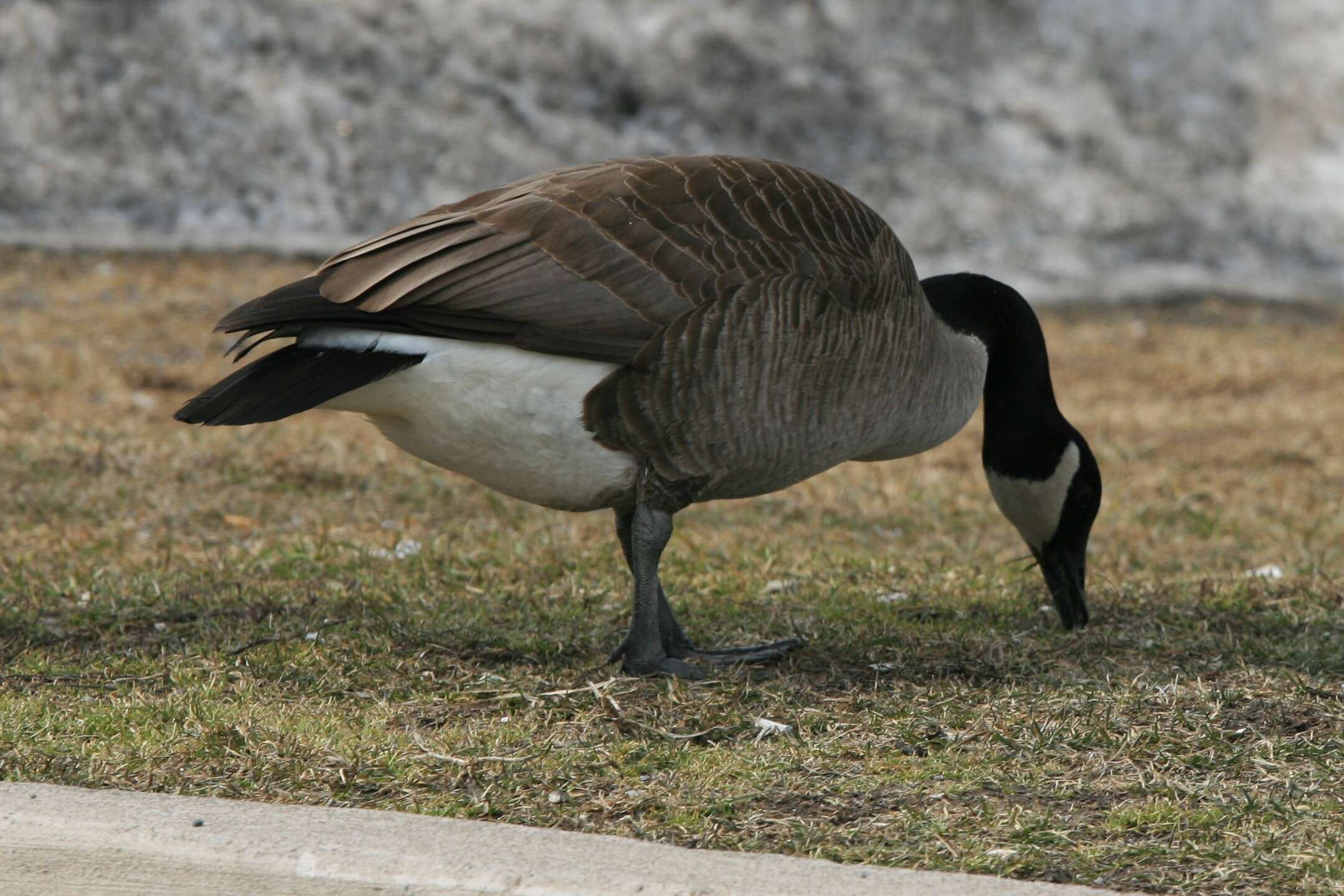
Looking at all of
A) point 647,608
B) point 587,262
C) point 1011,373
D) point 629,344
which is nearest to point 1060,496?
point 1011,373

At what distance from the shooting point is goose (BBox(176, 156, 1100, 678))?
12.0 ft

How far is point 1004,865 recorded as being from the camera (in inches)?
106

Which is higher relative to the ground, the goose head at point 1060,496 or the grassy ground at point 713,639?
the goose head at point 1060,496

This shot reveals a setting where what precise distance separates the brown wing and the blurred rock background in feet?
22.3

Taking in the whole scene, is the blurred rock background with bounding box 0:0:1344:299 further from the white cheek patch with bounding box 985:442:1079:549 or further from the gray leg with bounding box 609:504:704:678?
the gray leg with bounding box 609:504:704:678

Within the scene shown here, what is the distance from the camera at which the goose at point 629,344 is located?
3.66 metres

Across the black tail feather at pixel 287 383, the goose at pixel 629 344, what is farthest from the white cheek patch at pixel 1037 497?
the black tail feather at pixel 287 383

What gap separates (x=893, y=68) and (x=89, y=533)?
8.46 meters

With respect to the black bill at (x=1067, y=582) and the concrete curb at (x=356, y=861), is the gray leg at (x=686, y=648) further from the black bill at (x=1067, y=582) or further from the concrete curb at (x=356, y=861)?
the concrete curb at (x=356, y=861)

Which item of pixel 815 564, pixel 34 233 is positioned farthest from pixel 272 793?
pixel 34 233

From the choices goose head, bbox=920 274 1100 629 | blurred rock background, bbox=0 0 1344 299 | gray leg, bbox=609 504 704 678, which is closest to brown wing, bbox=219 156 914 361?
gray leg, bbox=609 504 704 678

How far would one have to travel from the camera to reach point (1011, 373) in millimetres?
4637

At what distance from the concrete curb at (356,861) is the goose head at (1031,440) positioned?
2.14m

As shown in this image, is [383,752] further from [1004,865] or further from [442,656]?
[1004,865]
